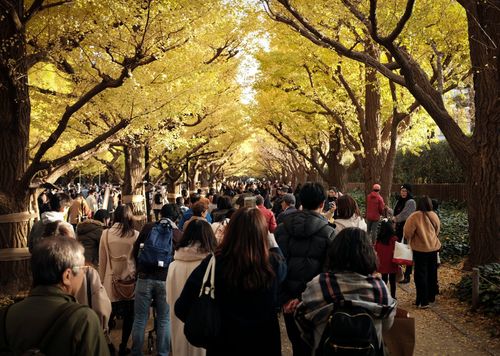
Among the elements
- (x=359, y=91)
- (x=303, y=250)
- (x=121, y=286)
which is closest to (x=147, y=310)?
(x=121, y=286)

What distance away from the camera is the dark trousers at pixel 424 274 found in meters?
7.13

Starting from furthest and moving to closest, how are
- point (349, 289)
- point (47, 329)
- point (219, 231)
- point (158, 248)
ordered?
point (219, 231) → point (158, 248) → point (349, 289) → point (47, 329)

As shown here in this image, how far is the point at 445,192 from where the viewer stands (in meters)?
21.0

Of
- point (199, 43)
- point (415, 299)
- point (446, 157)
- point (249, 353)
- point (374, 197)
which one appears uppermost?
point (199, 43)

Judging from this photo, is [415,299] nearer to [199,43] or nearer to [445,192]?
[199,43]

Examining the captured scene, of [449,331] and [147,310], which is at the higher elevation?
[147,310]

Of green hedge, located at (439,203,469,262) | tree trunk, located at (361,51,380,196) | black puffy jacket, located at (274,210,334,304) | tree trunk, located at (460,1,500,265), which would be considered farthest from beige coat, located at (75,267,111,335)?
tree trunk, located at (361,51,380,196)

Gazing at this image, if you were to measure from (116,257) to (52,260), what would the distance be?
3126 millimetres

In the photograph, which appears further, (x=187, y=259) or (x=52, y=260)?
(x=187, y=259)

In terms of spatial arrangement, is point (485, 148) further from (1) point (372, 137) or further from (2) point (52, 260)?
(2) point (52, 260)

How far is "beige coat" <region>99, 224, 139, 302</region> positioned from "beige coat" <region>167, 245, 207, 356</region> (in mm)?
1036

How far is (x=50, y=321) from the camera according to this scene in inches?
81.6

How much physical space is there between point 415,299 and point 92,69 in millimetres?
7407

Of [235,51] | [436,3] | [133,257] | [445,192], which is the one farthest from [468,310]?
[445,192]
